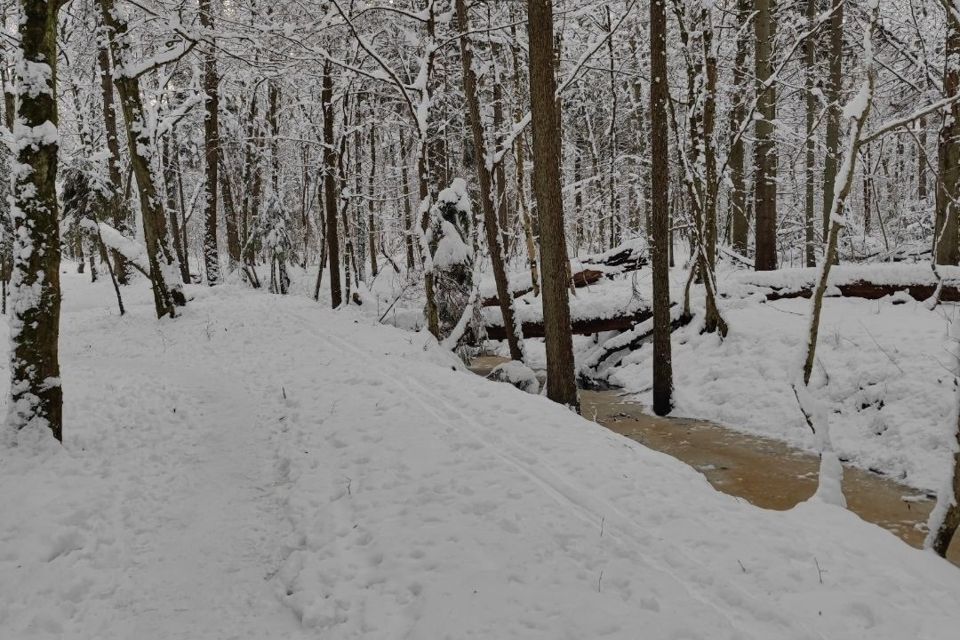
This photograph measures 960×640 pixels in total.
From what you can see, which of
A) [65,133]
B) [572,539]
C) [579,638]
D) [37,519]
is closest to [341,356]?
[37,519]

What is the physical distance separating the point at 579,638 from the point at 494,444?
8.94 feet

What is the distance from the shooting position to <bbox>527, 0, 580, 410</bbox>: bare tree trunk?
7711 millimetres

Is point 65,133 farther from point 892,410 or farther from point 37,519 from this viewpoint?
point 892,410

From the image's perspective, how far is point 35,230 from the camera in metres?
5.45

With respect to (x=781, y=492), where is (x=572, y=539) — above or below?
above

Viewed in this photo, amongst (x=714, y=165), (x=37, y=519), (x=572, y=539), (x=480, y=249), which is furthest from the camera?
(x=480, y=249)

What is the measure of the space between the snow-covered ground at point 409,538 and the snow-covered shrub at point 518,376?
3.32 m

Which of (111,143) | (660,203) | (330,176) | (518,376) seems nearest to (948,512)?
(660,203)

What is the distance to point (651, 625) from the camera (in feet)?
10.7

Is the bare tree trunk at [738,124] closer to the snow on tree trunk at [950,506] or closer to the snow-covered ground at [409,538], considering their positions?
the snow on tree trunk at [950,506]

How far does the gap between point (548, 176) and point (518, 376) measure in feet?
13.8

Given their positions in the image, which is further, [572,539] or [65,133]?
[65,133]

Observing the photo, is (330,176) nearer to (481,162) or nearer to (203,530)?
(481,162)

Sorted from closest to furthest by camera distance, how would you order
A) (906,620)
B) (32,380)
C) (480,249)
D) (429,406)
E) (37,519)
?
(906,620) → (37,519) → (32,380) → (429,406) → (480,249)
